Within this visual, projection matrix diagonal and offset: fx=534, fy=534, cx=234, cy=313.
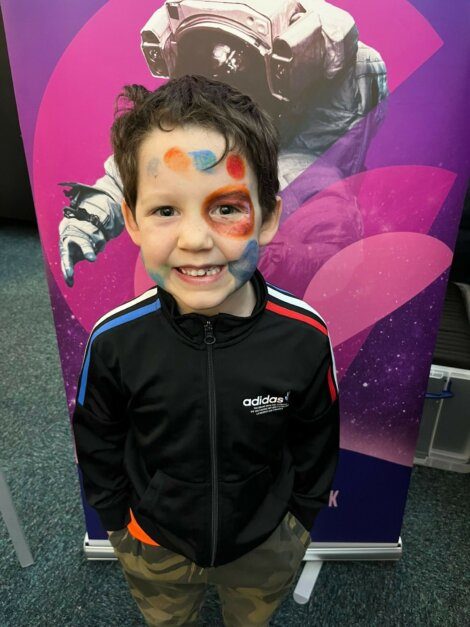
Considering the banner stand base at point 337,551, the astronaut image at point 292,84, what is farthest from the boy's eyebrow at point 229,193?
the banner stand base at point 337,551

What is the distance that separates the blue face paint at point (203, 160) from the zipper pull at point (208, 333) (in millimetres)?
245

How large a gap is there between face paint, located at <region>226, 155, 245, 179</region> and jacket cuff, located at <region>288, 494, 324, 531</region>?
2.01 feet

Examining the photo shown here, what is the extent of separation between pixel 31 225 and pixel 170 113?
3516 mm

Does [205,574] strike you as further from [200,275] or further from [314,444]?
[200,275]

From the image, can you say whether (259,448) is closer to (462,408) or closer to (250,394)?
(250,394)

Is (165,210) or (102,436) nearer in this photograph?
(165,210)

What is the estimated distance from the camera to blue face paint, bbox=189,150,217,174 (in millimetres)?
704

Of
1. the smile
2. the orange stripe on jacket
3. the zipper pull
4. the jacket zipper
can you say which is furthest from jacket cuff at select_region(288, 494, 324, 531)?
the smile

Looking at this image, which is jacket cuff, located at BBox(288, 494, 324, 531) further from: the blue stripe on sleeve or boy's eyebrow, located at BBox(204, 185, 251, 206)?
boy's eyebrow, located at BBox(204, 185, 251, 206)

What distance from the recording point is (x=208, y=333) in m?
0.85

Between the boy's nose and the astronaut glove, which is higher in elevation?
the boy's nose

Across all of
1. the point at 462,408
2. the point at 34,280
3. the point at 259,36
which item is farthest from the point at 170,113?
the point at 34,280

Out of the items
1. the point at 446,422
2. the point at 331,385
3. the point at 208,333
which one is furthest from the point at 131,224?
the point at 446,422

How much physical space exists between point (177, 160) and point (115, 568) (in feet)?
4.08
